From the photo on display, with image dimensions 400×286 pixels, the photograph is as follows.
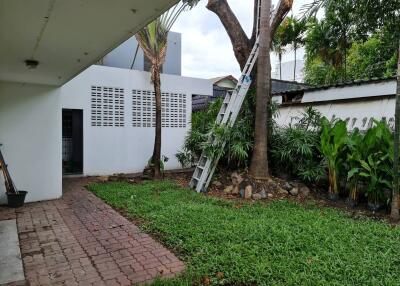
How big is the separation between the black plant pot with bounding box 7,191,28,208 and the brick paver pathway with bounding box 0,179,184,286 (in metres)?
0.16

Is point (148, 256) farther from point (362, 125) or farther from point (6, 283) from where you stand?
point (362, 125)

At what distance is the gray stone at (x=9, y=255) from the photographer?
305 centimetres

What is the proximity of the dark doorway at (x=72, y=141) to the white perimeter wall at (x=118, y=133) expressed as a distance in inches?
7.1

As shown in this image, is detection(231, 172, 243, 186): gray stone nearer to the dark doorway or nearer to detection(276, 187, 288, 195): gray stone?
detection(276, 187, 288, 195): gray stone

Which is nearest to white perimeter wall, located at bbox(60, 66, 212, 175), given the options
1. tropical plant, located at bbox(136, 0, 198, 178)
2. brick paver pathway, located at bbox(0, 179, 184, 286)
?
tropical plant, located at bbox(136, 0, 198, 178)

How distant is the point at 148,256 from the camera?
3.49 meters

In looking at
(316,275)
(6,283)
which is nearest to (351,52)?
(316,275)

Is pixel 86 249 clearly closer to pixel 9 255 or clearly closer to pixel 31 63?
pixel 9 255

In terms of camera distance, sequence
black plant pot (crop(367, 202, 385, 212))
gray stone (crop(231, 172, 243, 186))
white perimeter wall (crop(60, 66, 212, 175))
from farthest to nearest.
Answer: white perimeter wall (crop(60, 66, 212, 175)) → gray stone (crop(231, 172, 243, 186)) → black plant pot (crop(367, 202, 385, 212))

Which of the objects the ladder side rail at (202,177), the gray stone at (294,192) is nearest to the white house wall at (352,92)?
the gray stone at (294,192)

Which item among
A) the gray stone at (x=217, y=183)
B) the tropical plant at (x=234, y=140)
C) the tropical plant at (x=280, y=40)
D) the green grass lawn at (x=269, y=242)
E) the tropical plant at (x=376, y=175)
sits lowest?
the green grass lawn at (x=269, y=242)

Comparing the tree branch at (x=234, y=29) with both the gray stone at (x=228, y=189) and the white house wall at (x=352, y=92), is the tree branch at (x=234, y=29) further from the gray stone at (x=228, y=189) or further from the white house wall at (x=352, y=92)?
the white house wall at (x=352, y=92)

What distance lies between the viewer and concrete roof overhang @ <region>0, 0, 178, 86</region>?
7.83 feet

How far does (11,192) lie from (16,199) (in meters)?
0.15
